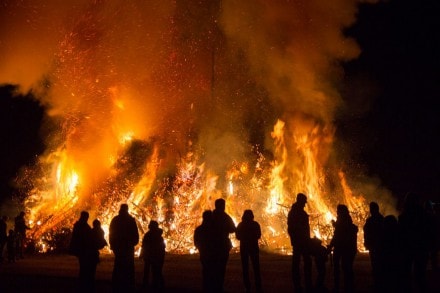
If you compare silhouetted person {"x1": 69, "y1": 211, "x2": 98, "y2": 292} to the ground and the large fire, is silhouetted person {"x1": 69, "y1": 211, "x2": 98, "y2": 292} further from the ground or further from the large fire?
the large fire

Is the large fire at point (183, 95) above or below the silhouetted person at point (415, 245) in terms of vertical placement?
above

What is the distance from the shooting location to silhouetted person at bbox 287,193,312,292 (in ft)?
24.9

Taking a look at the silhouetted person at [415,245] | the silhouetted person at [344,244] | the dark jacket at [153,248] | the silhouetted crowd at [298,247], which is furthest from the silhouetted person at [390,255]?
the dark jacket at [153,248]

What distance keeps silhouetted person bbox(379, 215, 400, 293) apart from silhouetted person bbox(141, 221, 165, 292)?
359 cm

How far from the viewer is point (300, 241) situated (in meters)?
7.79

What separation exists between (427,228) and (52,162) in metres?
20.8

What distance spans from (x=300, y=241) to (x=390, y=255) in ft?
4.83

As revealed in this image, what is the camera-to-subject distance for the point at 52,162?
960 inches

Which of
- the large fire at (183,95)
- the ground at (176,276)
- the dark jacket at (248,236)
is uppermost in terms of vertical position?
the large fire at (183,95)

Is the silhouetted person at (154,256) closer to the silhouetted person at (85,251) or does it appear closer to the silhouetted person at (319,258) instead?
the silhouetted person at (85,251)

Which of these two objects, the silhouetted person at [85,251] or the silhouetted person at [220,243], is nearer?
the silhouetted person at [220,243]

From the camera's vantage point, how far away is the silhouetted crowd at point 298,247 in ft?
22.3

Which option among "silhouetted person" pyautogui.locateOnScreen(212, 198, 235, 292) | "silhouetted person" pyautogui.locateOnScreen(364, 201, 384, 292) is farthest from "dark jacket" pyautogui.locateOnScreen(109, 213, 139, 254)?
"silhouetted person" pyautogui.locateOnScreen(364, 201, 384, 292)

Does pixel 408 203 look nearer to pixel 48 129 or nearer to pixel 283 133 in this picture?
pixel 283 133
